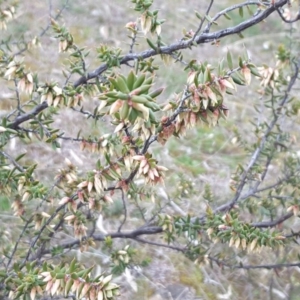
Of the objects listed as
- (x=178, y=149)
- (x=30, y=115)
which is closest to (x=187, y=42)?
(x=30, y=115)

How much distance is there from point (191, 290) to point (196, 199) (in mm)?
772

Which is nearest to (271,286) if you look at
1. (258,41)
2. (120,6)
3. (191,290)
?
(191,290)

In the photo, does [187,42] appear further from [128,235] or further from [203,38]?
[128,235]

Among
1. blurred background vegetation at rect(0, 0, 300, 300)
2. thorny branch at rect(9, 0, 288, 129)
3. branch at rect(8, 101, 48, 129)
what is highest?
thorny branch at rect(9, 0, 288, 129)

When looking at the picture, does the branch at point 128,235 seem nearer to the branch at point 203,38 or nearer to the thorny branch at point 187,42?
the thorny branch at point 187,42

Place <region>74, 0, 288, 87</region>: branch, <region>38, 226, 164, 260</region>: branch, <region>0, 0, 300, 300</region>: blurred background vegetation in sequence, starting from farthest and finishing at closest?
<region>0, 0, 300, 300</region>: blurred background vegetation < <region>38, 226, 164, 260</region>: branch < <region>74, 0, 288, 87</region>: branch

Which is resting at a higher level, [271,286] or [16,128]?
[16,128]

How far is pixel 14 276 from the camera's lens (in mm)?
1887

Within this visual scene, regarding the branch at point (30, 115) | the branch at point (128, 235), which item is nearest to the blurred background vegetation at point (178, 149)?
the branch at point (128, 235)

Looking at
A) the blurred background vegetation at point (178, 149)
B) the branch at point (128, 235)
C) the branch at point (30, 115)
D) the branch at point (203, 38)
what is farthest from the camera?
the blurred background vegetation at point (178, 149)

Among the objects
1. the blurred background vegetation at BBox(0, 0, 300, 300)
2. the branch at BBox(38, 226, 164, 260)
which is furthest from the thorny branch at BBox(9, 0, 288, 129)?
the branch at BBox(38, 226, 164, 260)

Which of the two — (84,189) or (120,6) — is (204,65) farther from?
(120,6)

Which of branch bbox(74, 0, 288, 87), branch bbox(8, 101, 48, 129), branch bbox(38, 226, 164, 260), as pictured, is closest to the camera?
branch bbox(74, 0, 288, 87)

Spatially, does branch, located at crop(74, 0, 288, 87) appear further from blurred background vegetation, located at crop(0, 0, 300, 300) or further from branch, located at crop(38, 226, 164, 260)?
branch, located at crop(38, 226, 164, 260)
